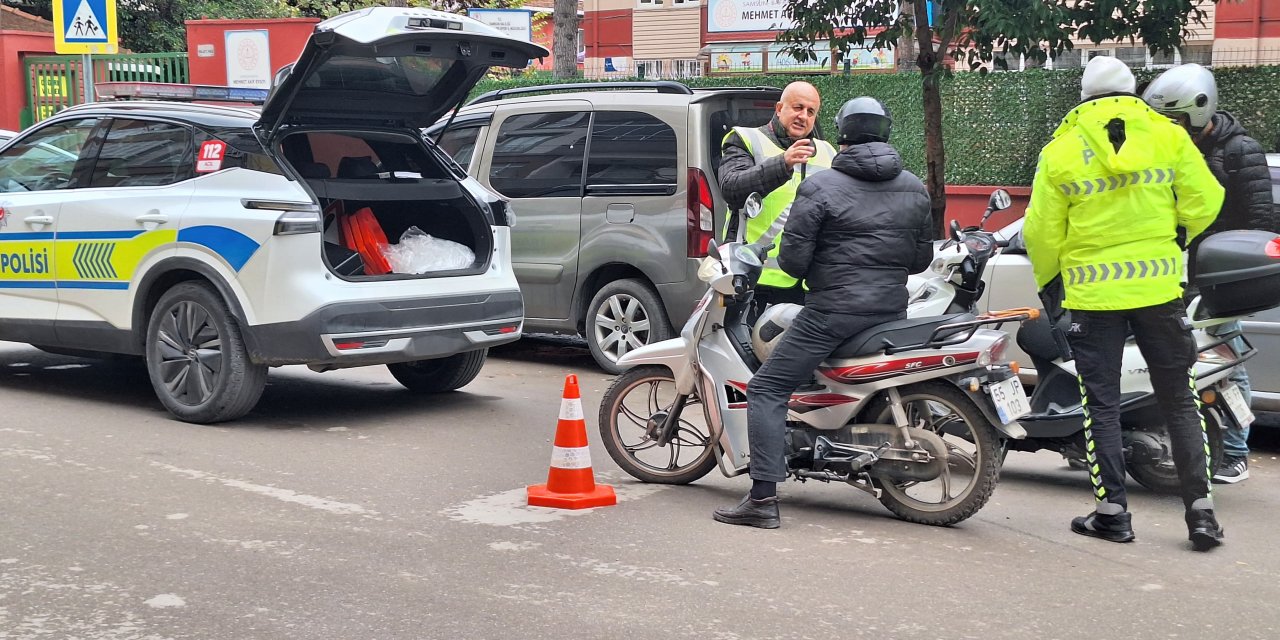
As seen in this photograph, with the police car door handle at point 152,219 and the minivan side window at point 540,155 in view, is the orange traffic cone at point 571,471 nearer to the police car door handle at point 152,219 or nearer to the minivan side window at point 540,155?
the police car door handle at point 152,219

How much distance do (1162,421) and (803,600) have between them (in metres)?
2.39

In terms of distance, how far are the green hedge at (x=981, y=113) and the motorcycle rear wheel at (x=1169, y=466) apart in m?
7.39

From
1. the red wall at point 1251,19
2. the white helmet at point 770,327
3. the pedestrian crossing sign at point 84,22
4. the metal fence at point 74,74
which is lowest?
the white helmet at point 770,327

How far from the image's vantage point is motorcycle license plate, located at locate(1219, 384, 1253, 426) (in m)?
6.12

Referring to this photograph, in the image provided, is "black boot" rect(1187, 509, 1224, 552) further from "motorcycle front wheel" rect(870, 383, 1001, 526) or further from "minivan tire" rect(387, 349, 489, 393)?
"minivan tire" rect(387, 349, 489, 393)

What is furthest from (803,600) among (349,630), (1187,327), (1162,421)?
(1162,421)

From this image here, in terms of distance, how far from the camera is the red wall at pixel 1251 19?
2658 centimetres

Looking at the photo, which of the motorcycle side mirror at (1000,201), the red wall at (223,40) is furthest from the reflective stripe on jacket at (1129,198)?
the red wall at (223,40)

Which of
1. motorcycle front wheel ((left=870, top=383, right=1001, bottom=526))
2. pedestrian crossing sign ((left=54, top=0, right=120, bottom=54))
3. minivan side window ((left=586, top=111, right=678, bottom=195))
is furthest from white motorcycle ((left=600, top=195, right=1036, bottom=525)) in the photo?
pedestrian crossing sign ((left=54, top=0, right=120, bottom=54))

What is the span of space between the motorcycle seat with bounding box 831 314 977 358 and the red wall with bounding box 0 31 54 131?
18677 mm

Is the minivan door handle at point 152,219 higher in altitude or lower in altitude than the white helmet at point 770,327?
higher

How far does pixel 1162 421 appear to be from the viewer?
242 inches

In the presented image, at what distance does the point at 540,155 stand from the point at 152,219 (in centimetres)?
318

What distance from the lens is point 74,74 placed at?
2061 cm
